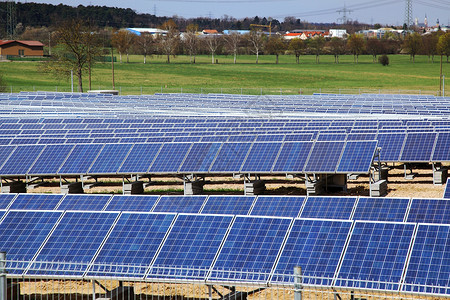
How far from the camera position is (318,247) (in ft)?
47.6

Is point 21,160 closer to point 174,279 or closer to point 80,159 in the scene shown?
point 80,159

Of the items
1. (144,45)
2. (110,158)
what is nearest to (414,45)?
(144,45)

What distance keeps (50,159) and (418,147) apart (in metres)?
17.5

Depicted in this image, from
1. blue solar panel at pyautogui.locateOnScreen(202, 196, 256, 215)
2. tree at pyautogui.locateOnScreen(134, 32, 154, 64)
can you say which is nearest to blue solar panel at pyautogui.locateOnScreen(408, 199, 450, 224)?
blue solar panel at pyautogui.locateOnScreen(202, 196, 256, 215)

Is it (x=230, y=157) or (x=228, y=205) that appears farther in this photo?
(x=230, y=157)

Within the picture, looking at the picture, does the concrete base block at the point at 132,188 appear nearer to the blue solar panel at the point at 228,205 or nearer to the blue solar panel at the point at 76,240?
the blue solar panel at the point at 228,205

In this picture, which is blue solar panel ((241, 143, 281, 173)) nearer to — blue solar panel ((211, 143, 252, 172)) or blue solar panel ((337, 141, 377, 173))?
blue solar panel ((211, 143, 252, 172))

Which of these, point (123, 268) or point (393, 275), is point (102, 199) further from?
point (393, 275)

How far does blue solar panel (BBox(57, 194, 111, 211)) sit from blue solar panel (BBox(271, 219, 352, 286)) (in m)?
8.07

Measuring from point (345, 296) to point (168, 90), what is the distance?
99436mm

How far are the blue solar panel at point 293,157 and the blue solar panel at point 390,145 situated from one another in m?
4.58

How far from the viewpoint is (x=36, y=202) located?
21062 millimetres

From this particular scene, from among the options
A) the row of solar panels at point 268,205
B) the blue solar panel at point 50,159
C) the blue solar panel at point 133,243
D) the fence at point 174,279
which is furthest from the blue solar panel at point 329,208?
the blue solar panel at point 50,159

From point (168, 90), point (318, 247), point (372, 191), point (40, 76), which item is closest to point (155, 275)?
point (318, 247)
